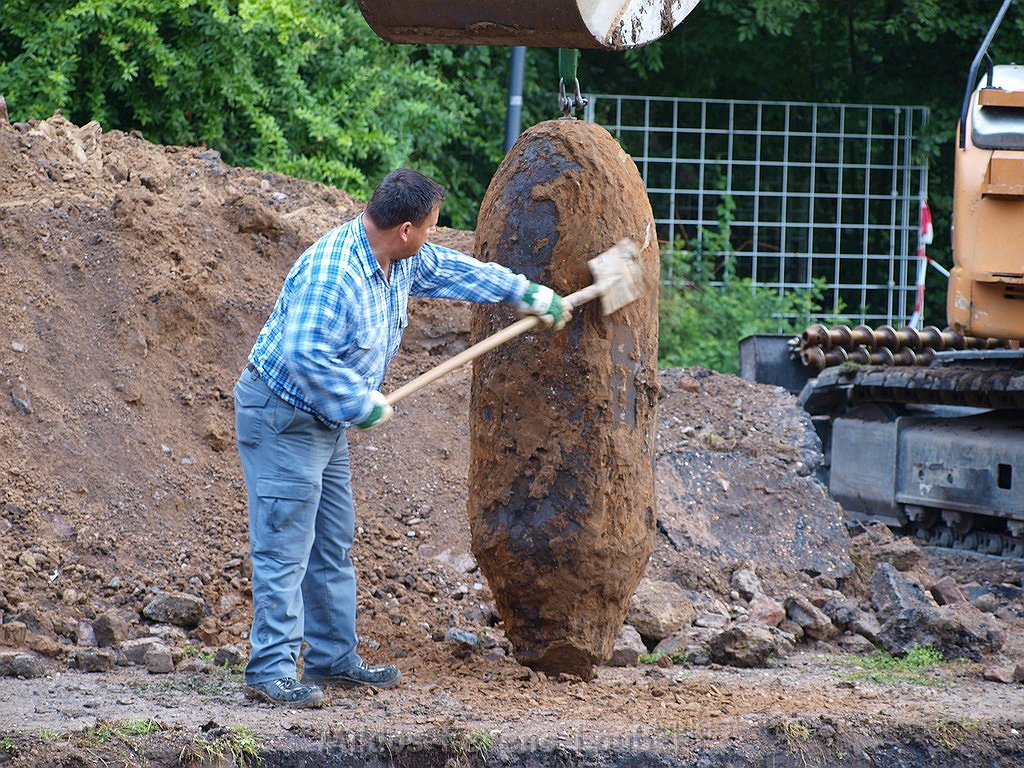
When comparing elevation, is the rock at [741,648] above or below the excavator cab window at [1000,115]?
below

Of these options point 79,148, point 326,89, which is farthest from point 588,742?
point 326,89

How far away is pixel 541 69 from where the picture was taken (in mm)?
15188

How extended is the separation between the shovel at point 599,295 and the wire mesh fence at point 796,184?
9.86 m

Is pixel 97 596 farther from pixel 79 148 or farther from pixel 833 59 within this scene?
pixel 833 59

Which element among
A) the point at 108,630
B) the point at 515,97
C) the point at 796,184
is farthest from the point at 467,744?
the point at 796,184

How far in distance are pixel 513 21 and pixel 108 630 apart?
9.72ft

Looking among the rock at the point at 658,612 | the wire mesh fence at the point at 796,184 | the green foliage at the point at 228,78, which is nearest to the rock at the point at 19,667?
the rock at the point at 658,612

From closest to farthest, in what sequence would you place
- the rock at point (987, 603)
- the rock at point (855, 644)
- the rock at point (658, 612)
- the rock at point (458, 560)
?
1. the rock at point (658, 612)
2. the rock at point (855, 644)
3. the rock at point (458, 560)
4. the rock at point (987, 603)

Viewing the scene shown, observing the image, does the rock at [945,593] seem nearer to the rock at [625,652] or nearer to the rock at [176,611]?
the rock at [625,652]

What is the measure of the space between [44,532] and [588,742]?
319 cm

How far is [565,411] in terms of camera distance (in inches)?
185

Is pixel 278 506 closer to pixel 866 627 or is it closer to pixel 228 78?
pixel 866 627

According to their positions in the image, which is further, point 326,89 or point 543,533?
point 326,89

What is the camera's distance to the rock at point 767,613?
20.3 ft
